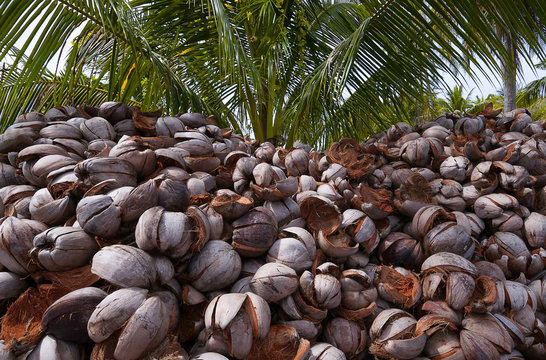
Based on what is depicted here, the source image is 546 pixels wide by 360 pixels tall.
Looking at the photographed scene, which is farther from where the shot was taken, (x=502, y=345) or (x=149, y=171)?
(x=149, y=171)

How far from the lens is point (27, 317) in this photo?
90 cm

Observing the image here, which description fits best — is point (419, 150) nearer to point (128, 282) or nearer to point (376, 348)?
point (376, 348)

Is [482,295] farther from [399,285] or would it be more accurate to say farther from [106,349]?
[106,349]

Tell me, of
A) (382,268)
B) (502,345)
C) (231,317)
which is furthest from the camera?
(382,268)

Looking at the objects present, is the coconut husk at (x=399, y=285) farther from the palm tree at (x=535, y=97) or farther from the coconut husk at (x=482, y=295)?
the palm tree at (x=535, y=97)

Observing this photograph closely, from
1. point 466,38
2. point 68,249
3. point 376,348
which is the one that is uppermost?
point 466,38

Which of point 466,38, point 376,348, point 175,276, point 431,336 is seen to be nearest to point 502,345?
point 431,336

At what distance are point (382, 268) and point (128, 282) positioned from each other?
74cm

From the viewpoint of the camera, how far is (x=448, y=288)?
3.38 ft

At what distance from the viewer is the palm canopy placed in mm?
2000

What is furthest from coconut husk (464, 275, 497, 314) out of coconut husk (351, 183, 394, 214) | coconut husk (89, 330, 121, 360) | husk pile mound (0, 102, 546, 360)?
coconut husk (89, 330, 121, 360)

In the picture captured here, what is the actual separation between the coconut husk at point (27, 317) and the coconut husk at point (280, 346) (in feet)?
1.65

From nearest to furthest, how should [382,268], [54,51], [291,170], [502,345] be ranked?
1. [502,345]
2. [382,268]
3. [291,170]
4. [54,51]

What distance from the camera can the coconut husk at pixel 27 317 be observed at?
810mm
